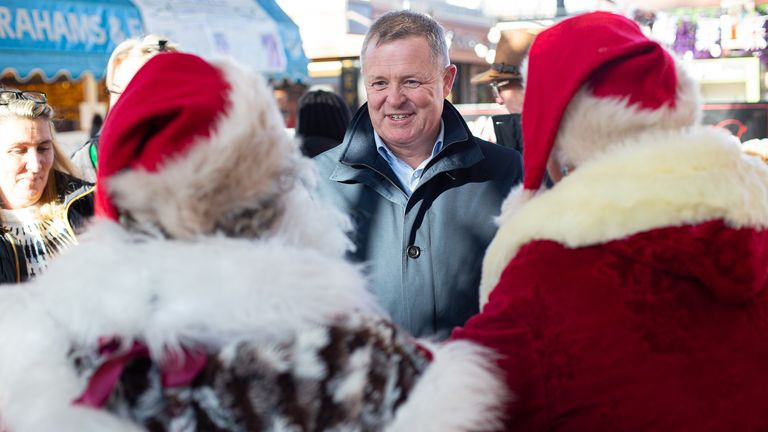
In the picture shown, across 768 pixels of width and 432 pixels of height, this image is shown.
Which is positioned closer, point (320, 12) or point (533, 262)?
point (533, 262)

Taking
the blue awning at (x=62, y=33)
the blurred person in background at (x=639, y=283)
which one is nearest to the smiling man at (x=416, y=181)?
Answer: the blurred person in background at (x=639, y=283)

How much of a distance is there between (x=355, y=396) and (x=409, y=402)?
103 mm

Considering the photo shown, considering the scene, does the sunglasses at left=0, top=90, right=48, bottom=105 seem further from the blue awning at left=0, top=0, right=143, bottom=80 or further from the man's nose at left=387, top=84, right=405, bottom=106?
the blue awning at left=0, top=0, right=143, bottom=80

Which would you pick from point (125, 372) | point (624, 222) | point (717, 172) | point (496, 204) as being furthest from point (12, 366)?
point (496, 204)

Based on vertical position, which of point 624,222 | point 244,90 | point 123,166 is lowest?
point 624,222

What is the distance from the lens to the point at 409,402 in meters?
1.29

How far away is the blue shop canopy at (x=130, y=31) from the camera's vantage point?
679 centimetres

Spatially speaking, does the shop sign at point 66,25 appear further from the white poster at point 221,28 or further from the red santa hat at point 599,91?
the red santa hat at point 599,91

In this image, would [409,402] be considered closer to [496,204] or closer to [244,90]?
[244,90]


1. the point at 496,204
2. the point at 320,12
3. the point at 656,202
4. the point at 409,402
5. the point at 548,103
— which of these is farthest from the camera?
the point at 320,12

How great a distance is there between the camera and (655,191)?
4.79 ft

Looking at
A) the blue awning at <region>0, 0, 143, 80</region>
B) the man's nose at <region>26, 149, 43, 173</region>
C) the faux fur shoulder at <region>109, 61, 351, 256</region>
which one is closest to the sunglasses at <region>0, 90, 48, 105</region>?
the man's nose at <region>26, 149, 43, 173</region>

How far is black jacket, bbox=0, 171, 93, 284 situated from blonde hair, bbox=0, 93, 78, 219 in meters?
0.02

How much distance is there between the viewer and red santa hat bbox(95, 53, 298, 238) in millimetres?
1251
